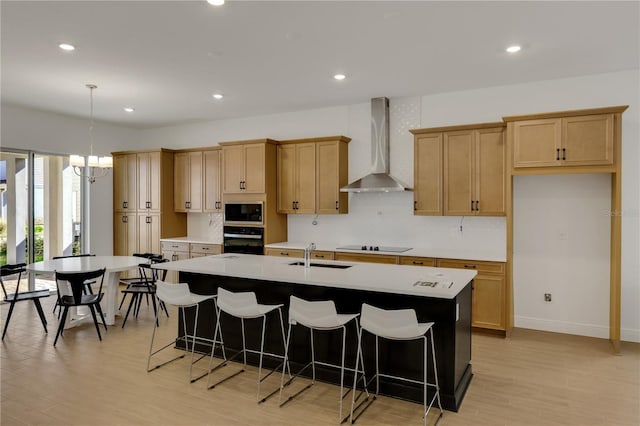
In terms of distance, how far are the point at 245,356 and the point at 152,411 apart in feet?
3.38

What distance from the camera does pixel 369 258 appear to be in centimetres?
544

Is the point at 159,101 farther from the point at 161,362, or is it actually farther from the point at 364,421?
the point at 364,421

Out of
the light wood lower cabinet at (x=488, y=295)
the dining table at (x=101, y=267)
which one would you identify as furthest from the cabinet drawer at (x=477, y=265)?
the dining table at (x=101, y=267)

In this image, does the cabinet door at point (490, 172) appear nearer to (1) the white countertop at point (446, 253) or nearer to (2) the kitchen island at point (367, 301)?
(1) the white countertop at point (446, 253)

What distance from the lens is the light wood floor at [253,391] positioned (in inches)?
117

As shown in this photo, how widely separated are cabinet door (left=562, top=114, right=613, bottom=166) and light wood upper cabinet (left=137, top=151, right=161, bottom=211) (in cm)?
616

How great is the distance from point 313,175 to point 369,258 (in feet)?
Answer: 5.03

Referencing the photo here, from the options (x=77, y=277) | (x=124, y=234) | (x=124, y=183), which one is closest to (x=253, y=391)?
(x=77, y=277)

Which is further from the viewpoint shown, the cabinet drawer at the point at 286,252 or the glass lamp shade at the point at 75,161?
the cabinet drawer at the point at 286,252

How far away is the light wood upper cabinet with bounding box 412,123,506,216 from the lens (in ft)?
16.4

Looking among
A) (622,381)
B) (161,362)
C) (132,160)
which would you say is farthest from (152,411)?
(132,160)

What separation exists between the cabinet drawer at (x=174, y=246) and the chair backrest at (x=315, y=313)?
172 inches

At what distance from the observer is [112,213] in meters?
7.94

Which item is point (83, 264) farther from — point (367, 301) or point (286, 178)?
point (367, 301)
